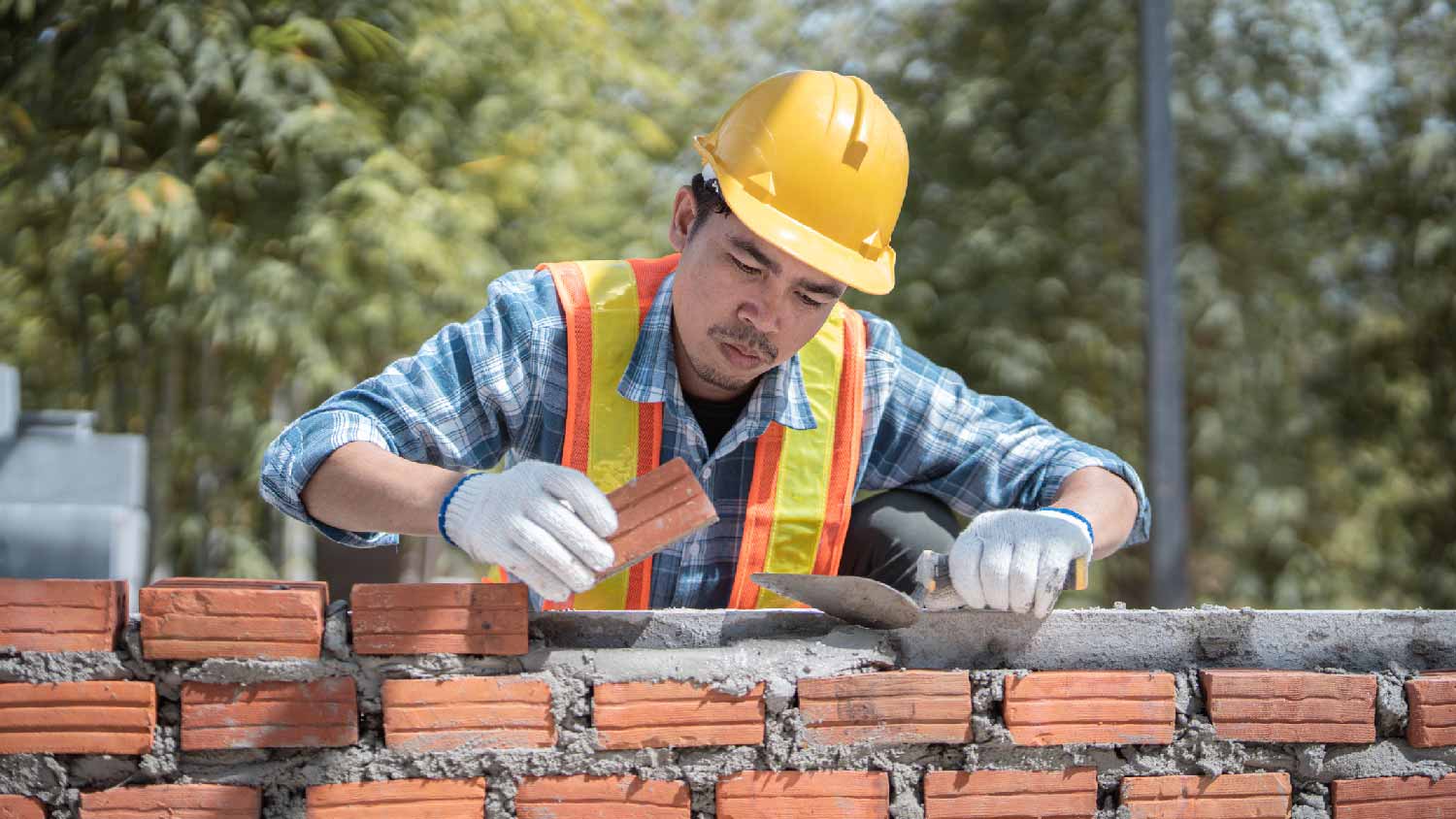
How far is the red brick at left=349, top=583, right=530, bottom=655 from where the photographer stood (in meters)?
1.91

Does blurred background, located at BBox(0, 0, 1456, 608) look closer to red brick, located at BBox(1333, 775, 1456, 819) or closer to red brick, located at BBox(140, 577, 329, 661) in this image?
red brick, located at BBox(140, 577, 329, 661)

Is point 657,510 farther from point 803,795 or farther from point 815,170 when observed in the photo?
point 815,170

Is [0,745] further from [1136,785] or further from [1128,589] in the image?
[1128,589]

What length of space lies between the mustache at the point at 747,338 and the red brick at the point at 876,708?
0.77 m

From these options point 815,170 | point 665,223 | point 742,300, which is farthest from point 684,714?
point 665,223

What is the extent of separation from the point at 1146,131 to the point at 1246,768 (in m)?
4.01

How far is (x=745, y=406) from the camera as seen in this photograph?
2746 millimetres

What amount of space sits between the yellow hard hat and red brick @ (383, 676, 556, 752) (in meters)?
1.01

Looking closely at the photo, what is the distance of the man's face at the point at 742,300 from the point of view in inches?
97.1

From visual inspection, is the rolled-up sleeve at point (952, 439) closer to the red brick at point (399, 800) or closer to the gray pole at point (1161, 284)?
the red brick at point (399, 800)

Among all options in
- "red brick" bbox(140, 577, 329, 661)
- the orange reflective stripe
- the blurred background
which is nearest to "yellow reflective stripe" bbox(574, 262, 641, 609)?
the orange reflective stripe

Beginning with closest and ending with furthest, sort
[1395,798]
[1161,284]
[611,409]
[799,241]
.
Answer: [1395,798], [799,241], [611,409], [1161,284]

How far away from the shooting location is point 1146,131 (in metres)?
5.50

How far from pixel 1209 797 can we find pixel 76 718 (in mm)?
1810
